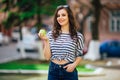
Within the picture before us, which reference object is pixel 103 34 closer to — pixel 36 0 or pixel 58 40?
pixel 36 0

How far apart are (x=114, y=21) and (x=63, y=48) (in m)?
27.5

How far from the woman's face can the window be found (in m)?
26.6

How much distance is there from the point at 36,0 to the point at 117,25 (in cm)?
1421

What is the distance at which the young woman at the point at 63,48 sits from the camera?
16.2 feet

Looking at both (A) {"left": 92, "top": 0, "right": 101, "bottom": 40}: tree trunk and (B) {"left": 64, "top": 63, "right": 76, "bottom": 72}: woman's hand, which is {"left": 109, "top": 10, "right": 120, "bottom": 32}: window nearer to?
(A) {"left": 92, "top": 0, "right": 101, "bottom": 40}: tree trunk

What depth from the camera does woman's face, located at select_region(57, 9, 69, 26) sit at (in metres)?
5.11

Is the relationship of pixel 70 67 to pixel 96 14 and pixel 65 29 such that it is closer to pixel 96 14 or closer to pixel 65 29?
pixel 65 29

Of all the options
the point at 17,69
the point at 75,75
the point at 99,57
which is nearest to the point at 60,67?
the point at 75,75

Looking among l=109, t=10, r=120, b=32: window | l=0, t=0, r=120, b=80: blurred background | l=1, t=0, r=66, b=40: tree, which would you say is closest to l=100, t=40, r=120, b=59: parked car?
l=0, t=0, r=120, b=80: blurred background

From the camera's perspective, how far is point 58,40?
5.02m

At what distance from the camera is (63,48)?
4984mm

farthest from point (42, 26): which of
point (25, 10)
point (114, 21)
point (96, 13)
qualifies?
point (114, 21)

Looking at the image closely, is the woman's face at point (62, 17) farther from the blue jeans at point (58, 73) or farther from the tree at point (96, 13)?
the tree at point (96, 13)

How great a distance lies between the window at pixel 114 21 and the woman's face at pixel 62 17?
26.6 meters
